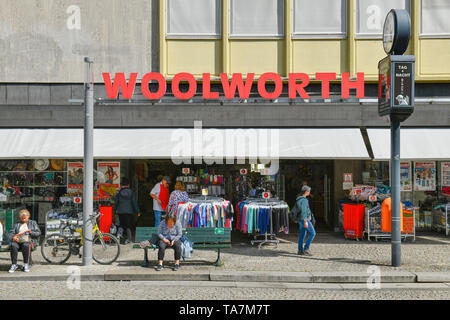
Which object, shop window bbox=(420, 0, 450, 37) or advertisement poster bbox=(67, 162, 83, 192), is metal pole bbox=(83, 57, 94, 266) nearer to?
advertisement poster bbox=(67, 162, 83, 192)

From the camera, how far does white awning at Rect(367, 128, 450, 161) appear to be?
43.9 ft

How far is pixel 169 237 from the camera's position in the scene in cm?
1037

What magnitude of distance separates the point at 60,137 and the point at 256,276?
298 inches

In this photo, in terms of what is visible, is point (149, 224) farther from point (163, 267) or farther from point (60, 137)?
point (163, 267)

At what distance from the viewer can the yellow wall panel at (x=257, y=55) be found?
14.9 metres

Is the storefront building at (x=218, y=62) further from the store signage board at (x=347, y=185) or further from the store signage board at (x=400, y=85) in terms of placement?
the store signage board at (x=400, y=85)

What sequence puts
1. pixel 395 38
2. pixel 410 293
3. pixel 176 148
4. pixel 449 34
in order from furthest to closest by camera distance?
1. pixel 449 34
2. pixel 176 148
3. pixel 395 38
4. pixel 410 293

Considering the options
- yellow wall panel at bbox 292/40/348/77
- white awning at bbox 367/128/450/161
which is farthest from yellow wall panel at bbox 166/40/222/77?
white awning at bbox 367/128/450/161

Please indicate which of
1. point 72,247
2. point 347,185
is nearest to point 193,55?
point 347,185

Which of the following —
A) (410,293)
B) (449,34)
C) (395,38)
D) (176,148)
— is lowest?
(410,293)

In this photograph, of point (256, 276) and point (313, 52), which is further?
point (313, 52)

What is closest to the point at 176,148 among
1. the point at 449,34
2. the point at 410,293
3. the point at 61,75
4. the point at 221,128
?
the point at 221,128

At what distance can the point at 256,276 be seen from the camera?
9648 millimetres

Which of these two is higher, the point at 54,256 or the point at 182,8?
the point at 182,8
